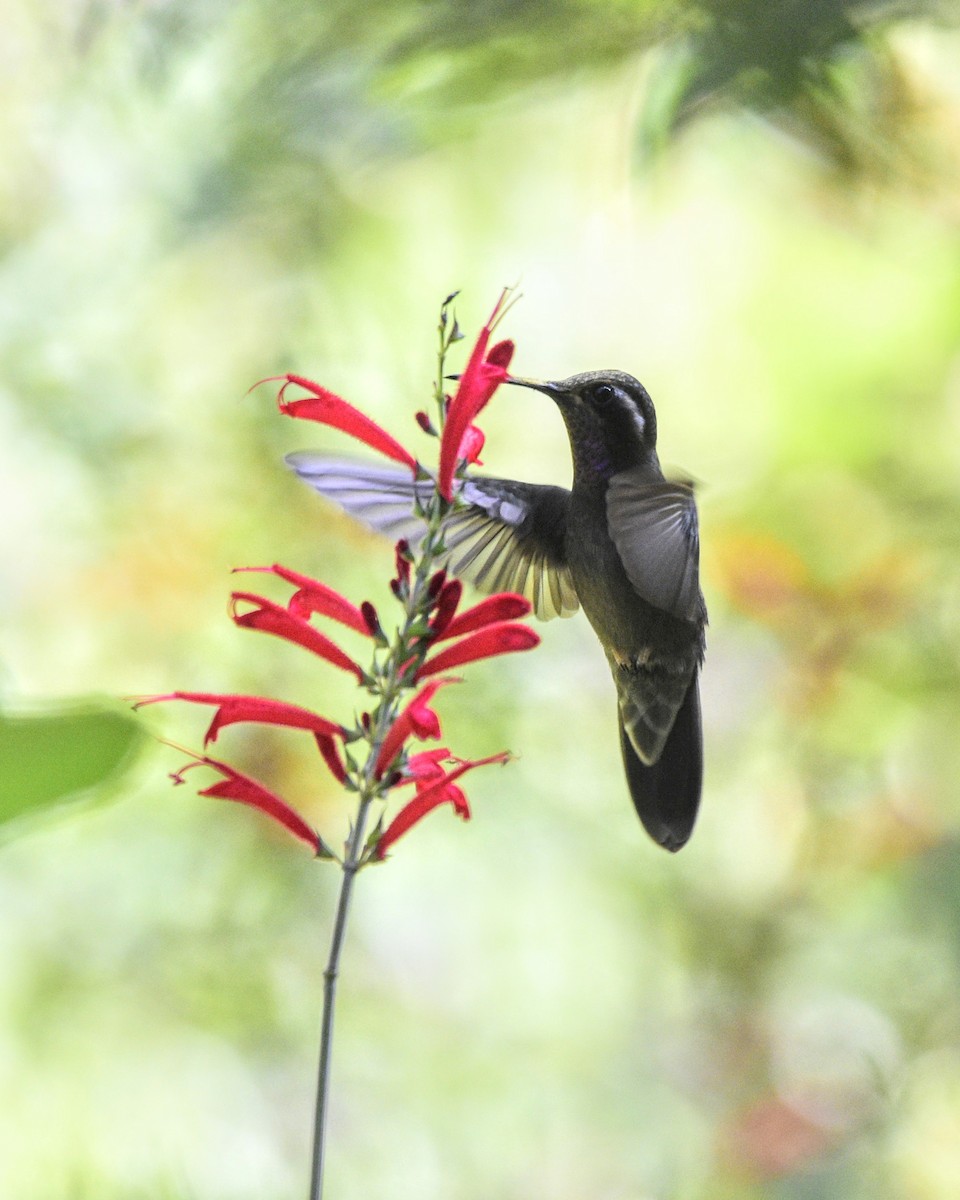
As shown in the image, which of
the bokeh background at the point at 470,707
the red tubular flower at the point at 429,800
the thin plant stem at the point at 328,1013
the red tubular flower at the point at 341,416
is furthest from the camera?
the bokeh background at the point at 470,707

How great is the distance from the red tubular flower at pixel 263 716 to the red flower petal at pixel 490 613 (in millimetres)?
134

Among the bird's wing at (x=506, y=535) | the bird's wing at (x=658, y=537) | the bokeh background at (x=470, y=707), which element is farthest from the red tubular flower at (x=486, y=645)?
the bokeh background at (x=470, y=707)

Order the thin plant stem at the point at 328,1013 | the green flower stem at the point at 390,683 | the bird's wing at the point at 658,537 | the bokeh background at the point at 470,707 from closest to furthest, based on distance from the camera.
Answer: the thin plant stem at the point at 328,1013
the green flower stem at the point at 390,683
the bird's wing at the point at 658,537
the bokeh background at the point at 470,707

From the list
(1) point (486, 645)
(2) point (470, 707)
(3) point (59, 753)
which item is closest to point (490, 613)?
(1) point (486, 645)

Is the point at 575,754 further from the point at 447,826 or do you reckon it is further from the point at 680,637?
the point at 680,637

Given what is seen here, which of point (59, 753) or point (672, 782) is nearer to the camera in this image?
point (59, 753)

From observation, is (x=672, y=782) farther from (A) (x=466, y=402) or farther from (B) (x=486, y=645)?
(A) (x=466, y=402)

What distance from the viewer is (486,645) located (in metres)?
1.13

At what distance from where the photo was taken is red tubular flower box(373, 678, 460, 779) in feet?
3.33

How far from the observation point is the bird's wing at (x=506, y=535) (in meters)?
1.53

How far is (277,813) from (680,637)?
2.23 feet

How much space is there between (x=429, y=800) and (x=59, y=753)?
1.20 feet

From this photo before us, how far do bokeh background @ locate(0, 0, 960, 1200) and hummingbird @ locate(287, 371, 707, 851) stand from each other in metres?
1.04

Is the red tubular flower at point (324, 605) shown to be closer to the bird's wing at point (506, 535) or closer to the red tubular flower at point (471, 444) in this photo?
the red tubular flower at point (471, 444)
